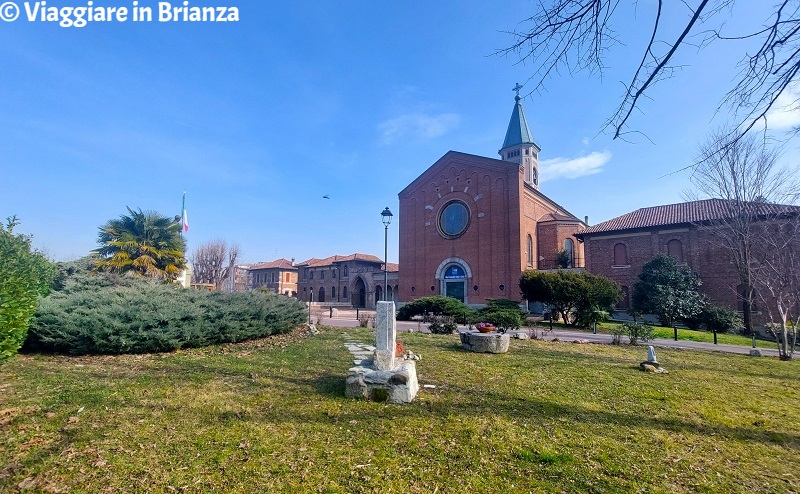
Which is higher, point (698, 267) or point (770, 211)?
A: point (770, 211)

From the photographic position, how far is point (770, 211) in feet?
59.8

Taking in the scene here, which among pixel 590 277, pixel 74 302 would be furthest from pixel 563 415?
pixel 590 277

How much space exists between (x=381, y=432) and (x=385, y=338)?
6.12 ft

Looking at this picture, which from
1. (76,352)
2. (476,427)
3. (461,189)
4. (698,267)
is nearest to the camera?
(476,427)

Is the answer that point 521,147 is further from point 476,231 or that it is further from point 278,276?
point 278,276

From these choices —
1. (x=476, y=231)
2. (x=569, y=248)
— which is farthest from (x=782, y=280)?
(x=569, y=248)

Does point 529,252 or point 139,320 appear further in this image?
point 529,252

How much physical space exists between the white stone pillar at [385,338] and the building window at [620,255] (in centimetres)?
2869

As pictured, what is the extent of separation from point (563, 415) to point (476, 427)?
4.50 ft

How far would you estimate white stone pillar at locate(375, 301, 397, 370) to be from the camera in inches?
223

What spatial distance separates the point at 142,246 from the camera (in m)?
15.7

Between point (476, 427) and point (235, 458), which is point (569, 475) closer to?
point (476, 427)

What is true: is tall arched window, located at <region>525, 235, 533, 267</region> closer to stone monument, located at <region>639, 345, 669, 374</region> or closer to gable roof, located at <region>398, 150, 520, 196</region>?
gable roof, located at <region>398, 150, 520, 196</region>

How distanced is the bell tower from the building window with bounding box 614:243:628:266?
16.9 metres
